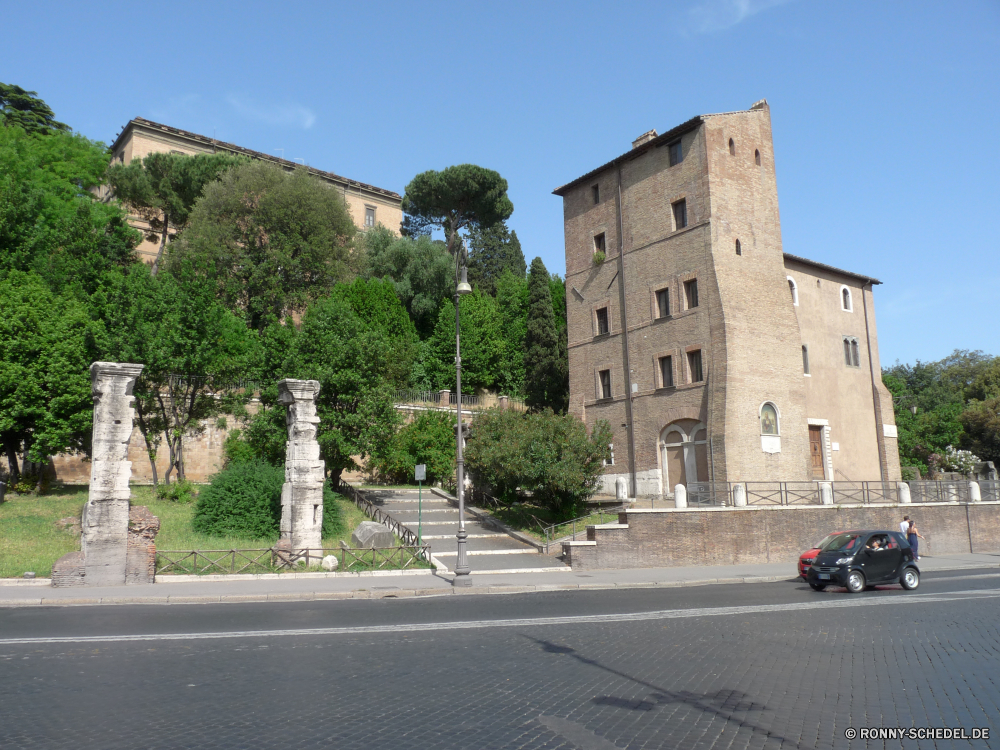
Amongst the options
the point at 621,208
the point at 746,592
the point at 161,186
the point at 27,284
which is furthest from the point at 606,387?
the point at 161,186

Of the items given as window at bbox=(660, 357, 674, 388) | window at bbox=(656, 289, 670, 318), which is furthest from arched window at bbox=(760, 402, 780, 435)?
window at bbox=(656, 289, 670, 318)

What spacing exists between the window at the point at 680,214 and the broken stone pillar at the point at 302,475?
18.5 meters

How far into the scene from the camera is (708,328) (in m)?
30.2

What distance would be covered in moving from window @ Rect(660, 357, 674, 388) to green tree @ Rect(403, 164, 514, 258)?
31428 millimetres

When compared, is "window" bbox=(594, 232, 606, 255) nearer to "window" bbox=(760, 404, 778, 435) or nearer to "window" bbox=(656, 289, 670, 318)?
"window" bbox=(656, 289, 670, 318)

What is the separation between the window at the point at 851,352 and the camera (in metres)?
37.8

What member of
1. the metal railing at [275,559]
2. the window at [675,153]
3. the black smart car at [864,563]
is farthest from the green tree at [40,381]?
the window at [675,153]

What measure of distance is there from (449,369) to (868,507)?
27.1 meters

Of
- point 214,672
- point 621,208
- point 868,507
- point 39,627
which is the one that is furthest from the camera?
point 621,208

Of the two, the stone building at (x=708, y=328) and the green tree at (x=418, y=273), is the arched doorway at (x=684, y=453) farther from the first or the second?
the green tree at (x=418, y=273)

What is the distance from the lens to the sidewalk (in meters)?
15.2

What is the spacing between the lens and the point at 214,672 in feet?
26.2

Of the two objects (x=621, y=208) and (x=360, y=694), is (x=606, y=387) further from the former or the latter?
(x=360, y=694)

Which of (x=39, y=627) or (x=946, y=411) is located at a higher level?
(x=946, y=411)
